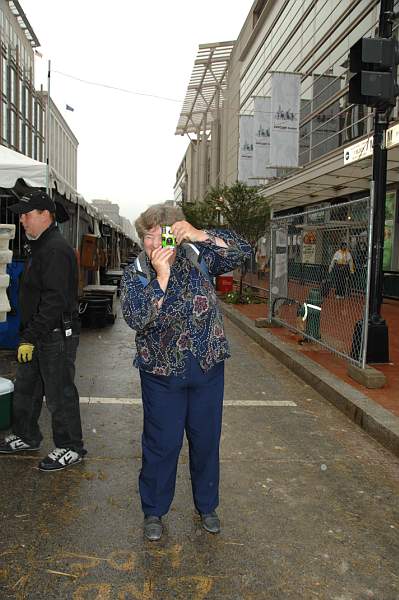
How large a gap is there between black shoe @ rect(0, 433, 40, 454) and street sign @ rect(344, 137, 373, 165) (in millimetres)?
9769

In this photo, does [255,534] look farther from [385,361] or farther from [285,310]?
[285,310]

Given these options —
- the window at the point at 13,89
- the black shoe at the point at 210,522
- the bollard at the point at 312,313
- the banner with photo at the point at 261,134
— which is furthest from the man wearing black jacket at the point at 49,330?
the window at the point at 13,89

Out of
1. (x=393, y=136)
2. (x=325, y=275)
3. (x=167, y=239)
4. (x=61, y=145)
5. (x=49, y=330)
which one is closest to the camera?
(x=167, y=239)

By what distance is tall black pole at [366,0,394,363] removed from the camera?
6.12 m

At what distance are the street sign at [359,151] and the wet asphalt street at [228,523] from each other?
8.33 m

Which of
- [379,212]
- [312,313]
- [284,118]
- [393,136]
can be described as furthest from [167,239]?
[284,118]

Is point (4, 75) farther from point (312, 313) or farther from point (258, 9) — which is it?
point (312, 313)

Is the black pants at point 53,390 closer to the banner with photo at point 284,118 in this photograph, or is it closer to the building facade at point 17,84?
the banner with photo at point 284,118

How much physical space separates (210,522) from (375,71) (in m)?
5.42

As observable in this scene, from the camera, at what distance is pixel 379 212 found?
6062 mm

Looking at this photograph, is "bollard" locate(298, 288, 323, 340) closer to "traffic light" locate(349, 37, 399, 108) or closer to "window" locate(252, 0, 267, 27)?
"traffic light" locate(349, 37, 399, 108)

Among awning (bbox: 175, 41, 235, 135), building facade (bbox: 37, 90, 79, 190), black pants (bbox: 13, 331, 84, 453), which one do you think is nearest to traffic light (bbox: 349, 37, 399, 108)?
black pants (bbox: 13, 331, 84, 453)

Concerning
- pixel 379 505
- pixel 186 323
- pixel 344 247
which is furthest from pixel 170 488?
pixel 344 247

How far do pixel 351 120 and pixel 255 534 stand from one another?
17.6 meters
